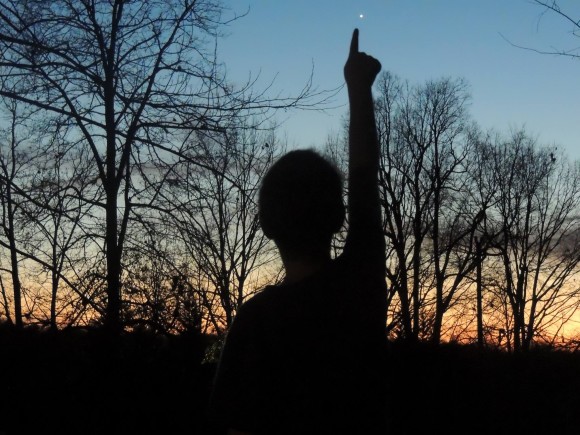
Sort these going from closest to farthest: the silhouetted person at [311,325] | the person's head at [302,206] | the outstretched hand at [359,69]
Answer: the silhouetted person at [311,325], the person's head at [302,206], the outstretched hand at [359,69]

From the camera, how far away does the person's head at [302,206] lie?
1.50 metres

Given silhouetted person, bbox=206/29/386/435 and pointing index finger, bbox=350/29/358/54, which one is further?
pointing index finger, bbox=350/29/358/54

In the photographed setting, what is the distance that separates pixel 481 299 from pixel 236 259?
14.1 metres

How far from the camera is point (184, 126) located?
7809 millimetres

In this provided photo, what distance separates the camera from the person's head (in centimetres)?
150

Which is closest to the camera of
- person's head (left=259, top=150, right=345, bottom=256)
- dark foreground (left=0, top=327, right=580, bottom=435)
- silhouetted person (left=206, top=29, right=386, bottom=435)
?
silhouetted person (left=206, top=29, right=386, bottom=435)

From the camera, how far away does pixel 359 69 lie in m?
1.71

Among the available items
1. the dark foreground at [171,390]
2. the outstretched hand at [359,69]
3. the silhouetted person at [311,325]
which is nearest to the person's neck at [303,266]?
the silhouetted person at [311,325]

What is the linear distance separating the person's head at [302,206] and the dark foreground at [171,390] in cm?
237

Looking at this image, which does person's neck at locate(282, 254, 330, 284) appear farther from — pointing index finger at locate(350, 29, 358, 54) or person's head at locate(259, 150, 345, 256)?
pointing index finger at locate(350, 29, 358, 54)

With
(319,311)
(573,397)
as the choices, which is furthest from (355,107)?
(573,397)

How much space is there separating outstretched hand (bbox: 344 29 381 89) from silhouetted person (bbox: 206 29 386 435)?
0.82ft

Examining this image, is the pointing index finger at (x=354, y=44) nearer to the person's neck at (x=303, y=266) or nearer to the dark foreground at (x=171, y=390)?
the person's neck at (x=303, y=266)

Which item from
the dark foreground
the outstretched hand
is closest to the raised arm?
the outstretched hand
